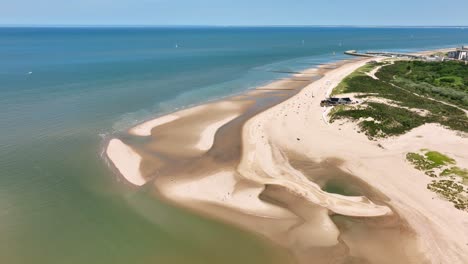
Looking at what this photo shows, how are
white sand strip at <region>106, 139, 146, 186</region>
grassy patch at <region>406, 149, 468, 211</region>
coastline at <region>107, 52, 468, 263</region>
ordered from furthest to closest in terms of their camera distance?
1. white sand strip at <region>106, 139, 146, 186</region>
2. grassy patch at <region>406, 149, 468, 211</region>
3. coastline at <region>107, 52, 468, 263</region>

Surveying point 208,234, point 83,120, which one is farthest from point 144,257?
point 83,120

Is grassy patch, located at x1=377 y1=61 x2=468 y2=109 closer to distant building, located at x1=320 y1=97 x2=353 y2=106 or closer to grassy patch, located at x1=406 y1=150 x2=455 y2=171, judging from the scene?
distant building, located at x1=320 y1=97 x2=353 y2=106

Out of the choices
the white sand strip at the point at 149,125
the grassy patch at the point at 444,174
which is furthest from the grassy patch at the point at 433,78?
the white sand strip at the point at 149,125

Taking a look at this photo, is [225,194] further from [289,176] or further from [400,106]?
[400,106]

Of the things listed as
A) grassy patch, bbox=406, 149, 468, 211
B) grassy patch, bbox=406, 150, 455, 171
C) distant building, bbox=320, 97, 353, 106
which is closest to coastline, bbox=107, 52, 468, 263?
grassy patch, bbox=406, 149, 468, 211

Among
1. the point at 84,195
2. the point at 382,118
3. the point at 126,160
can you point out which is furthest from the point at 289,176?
the point at 382,118

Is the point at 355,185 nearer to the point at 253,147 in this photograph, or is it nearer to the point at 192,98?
the point at 253,147

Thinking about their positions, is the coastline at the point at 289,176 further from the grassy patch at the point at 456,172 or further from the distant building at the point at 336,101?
the distant building at the point at 336,101
